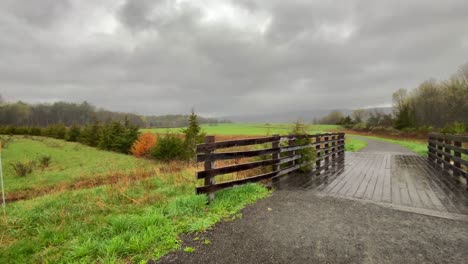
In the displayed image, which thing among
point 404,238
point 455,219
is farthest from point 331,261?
point 455,219

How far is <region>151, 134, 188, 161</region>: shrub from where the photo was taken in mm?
22281

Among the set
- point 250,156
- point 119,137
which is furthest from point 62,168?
point 250,156

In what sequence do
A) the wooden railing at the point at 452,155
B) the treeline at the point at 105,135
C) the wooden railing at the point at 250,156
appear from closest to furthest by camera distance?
the wooden railing at the point at 250,156 < the wooden railing at the point at 452,155 < the treeline at the point at 105,135

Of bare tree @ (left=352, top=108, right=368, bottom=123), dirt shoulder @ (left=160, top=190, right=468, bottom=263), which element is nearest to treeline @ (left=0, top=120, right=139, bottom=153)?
dirt shoulder @ (left=160, top=190, right=468, bottom=263)

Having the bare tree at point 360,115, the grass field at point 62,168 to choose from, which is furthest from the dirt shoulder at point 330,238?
the bare tree at point 360,115

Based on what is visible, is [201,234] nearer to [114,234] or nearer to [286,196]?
[114,234]

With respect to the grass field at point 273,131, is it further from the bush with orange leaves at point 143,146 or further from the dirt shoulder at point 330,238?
the dirt shoulder at point 330,238

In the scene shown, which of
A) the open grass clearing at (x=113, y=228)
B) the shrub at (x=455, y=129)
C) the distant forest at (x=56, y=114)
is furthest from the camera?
the distant forest at (x=56, y=114)

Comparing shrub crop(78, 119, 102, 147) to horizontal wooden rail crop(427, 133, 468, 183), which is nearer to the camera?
horizontal wooden rail crop(427, 133, 468, 183)

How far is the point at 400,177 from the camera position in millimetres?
7078

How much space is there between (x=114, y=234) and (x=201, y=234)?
4.78 ft

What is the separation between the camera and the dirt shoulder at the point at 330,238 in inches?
110

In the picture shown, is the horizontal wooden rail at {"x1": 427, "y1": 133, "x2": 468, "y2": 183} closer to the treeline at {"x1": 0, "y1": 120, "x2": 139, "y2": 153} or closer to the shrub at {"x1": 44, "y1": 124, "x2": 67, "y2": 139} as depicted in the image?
the treeline at {"x1": 0, "y1": 120, "x2": 139, "y2": 153}

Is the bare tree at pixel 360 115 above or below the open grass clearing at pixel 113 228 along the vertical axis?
above
